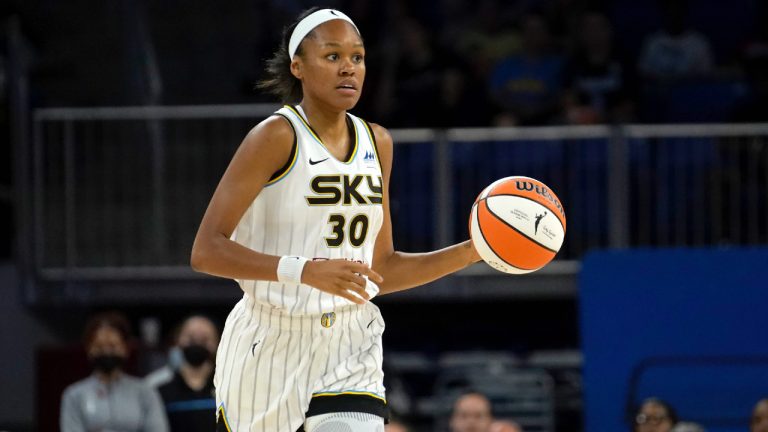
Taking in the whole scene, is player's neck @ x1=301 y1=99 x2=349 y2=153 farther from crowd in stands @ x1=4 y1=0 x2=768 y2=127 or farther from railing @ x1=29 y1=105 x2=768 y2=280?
crowd in stands @ x1=4 y1=0 x2=768 y2=127

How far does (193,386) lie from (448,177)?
292 cm

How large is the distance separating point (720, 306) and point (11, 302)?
5726mm

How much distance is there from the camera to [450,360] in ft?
36.2

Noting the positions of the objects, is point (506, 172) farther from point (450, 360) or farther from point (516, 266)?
point (516, 266)

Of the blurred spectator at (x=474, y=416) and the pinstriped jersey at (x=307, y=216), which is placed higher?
the pinstriped jersey at (x=307, y=216)

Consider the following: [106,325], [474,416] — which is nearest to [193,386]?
[106,325]

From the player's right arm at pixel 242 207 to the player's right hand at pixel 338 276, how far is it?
23 millimetres

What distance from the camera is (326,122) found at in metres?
4.75

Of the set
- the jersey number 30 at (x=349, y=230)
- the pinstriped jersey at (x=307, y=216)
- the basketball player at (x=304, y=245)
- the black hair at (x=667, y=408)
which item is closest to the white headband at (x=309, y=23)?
the basketball player at (x=304, y=245)

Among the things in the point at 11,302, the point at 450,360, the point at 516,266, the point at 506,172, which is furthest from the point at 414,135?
the point at 516,266

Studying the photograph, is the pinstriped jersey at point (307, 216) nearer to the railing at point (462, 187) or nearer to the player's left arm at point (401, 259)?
the player's left arm at point (401, 259)

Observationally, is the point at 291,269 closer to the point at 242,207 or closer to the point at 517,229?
the point at 242,207

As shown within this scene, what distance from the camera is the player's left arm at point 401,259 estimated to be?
16.0 ft

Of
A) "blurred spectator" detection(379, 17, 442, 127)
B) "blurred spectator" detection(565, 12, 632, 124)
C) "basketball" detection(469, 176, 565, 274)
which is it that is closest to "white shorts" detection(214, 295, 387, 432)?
"basketball" detection(469, 176, 565, 274)
